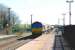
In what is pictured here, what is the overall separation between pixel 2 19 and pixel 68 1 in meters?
58.5

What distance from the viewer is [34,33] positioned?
6919 centimetres

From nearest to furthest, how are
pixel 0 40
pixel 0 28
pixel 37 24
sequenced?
pixel 0 40 → pixel 37 24 → pixel 0 28

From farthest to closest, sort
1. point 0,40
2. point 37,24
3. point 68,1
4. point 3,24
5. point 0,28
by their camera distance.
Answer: point 3,24, point 0,28, point 68,1, point 37,24, point 0,40

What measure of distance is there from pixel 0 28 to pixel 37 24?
46.9 meters

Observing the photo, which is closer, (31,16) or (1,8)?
(31,16)

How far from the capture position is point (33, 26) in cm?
6544

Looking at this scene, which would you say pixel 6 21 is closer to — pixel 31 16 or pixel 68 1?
pixel 31 16

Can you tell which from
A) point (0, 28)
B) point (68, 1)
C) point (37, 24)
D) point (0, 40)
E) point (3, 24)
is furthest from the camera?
point (3, 24)

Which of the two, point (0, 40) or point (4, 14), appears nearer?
point (0, 40)

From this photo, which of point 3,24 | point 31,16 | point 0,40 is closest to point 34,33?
point 0,40

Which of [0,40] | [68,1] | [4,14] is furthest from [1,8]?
[0,40]

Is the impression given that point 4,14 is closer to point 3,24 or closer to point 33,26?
point 3,24

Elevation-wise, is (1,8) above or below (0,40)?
above

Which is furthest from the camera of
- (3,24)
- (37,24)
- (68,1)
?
(3,24)
